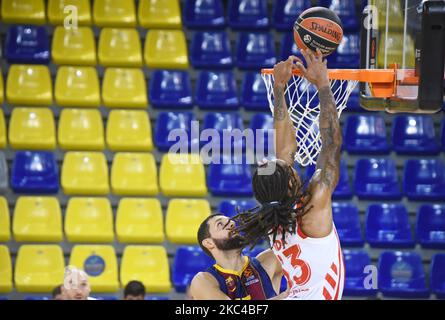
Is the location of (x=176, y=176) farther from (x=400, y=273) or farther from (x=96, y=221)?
(x=400, y=273)

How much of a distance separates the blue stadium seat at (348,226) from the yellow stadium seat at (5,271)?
253 cm

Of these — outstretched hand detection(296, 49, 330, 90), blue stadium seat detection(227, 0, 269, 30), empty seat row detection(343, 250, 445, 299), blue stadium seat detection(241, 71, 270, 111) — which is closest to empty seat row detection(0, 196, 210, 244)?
blue stadium seat detection(241, 71, 270, 111)

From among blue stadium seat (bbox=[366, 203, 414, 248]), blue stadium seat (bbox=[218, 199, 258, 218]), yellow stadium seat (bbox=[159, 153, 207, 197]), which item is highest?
yellow stadium seat (bbox=[159, 153, 207, 197])

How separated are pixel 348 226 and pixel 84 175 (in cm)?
212

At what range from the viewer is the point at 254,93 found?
7430mm

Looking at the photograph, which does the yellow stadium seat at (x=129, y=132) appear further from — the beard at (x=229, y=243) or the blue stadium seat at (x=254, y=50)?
the beard at (x=229, y=243)

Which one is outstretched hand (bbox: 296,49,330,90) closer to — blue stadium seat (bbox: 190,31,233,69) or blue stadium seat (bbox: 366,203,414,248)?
blue stadium seat (bbox: 366,203,414,248)

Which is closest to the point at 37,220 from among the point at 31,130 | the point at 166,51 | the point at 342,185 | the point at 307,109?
the point at 31,130

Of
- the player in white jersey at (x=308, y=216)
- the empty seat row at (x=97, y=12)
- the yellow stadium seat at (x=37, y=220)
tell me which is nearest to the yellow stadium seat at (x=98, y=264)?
the yellow stadium seat at (x=37, y=220)

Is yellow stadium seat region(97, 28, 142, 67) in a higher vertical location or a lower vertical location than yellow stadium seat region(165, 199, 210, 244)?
higher

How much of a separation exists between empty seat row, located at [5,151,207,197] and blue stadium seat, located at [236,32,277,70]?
1010mm

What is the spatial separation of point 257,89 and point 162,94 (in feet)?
2.60

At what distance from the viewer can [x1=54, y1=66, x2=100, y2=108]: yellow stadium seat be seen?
7281 millimetres

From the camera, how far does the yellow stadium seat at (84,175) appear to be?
23.0 ft
